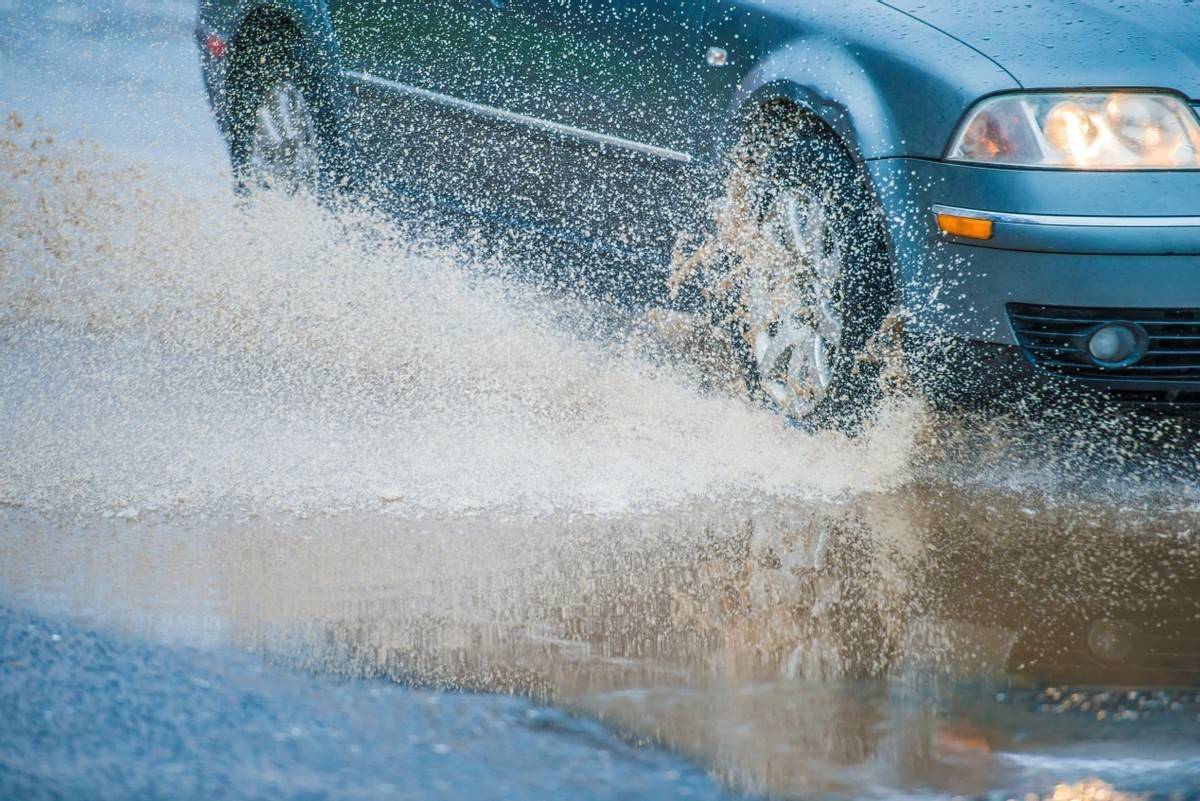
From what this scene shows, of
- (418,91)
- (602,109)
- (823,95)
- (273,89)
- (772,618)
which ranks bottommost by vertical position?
(772,618)

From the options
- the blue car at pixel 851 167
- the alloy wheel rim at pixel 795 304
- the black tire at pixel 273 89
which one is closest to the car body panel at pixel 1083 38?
the blue car at pixel 851 167

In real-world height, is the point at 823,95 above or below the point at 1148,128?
above

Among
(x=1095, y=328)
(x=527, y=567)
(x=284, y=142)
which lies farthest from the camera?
(x=284, y=142)

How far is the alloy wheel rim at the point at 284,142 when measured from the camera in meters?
6.34

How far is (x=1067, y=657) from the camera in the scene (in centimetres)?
295

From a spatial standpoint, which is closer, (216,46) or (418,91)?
(418,91)

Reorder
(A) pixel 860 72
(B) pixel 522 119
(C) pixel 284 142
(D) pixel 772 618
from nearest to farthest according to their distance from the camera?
(D) pixel 772 618 < (A) pixel 860 72 < (B) pixel 522 119 < (C) pixel 284 142

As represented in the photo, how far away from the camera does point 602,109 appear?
484cm

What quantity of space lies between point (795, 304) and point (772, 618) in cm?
141

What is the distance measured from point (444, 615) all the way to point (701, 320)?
6.06 feet

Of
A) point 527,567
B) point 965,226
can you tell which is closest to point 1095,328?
point 965,226

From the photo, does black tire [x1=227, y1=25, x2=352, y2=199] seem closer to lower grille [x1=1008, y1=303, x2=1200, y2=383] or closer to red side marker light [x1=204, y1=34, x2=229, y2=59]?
red side marker light [x1=204, y1=34, x2=229, y2=59]

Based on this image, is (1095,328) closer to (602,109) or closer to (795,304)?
(795,304)

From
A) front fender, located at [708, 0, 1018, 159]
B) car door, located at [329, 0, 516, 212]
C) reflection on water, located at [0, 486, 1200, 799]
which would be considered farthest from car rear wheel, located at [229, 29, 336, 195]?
reflection on water, located at [0, 486, 1200, 799]
